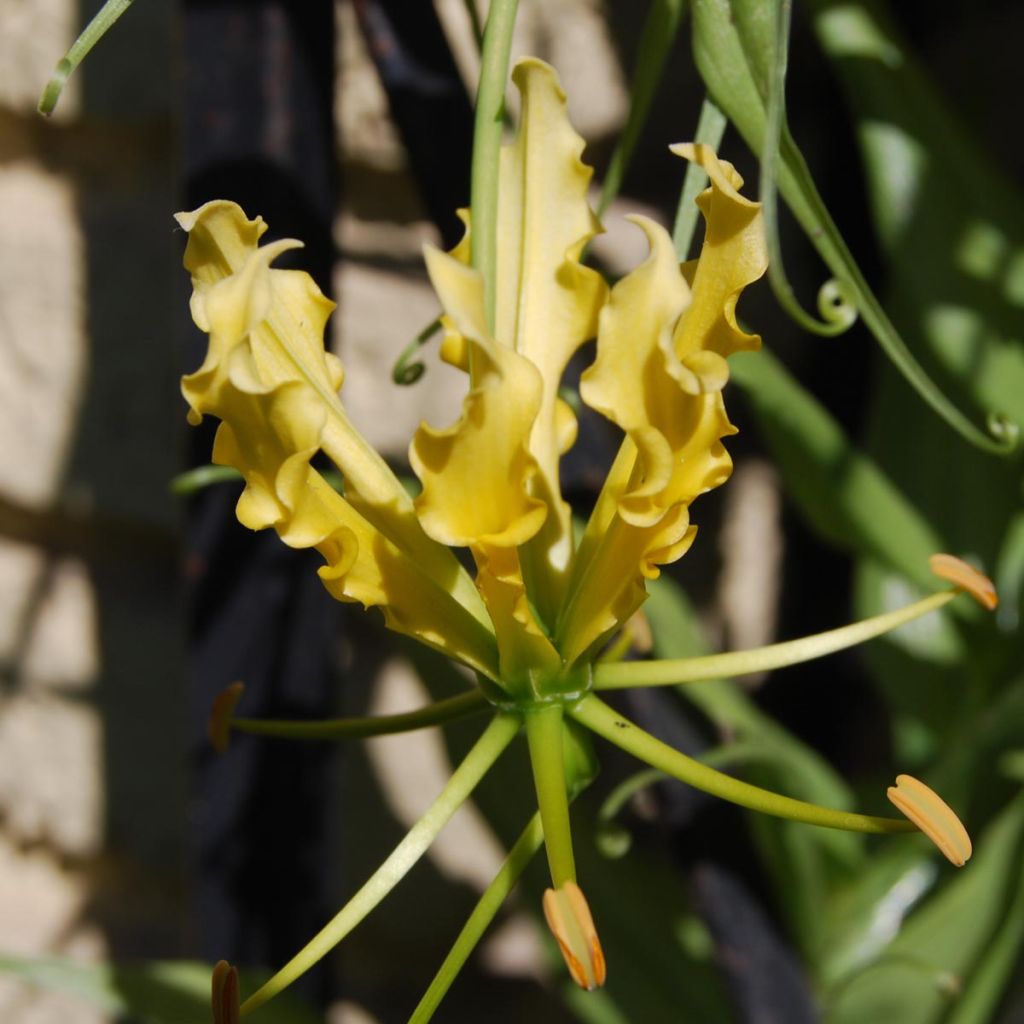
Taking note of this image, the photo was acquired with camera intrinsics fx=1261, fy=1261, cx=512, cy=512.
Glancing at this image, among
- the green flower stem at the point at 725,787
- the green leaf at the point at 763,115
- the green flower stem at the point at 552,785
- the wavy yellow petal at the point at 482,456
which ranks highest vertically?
the green leaf at the point at 763,115

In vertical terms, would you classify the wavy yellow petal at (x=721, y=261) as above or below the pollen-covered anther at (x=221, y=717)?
above

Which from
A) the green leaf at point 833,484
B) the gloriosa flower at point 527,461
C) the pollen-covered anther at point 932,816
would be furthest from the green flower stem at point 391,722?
the green leaf at point 833,484

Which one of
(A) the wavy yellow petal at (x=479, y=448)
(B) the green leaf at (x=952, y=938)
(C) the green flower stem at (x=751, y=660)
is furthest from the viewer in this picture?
(B) the green leaf at (x=952, y=938)

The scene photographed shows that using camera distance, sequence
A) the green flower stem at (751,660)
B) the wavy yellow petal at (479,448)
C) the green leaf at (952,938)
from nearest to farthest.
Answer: the wavy yellow petal at (479,448), the green flower stem at (751,660), the green leaf at (952,938)

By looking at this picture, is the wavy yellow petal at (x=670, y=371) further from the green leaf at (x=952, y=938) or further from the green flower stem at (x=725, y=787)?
the green leaf at (x=952, y=938)

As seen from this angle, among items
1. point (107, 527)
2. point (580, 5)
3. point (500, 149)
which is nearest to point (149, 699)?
point (107, 527)

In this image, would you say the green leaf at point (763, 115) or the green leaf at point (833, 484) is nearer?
the green leaf at point (763, 115)

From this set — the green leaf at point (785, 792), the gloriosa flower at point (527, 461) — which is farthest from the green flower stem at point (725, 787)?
the green leaf at point (785, 792)

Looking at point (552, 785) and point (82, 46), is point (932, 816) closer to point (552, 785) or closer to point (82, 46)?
point (552, 785)

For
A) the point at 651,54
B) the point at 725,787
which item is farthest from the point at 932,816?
the point at 651,54

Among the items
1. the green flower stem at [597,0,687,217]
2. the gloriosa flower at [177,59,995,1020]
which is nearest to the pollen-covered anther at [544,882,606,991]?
the gloriosa flower at [177,59,995,1020]
